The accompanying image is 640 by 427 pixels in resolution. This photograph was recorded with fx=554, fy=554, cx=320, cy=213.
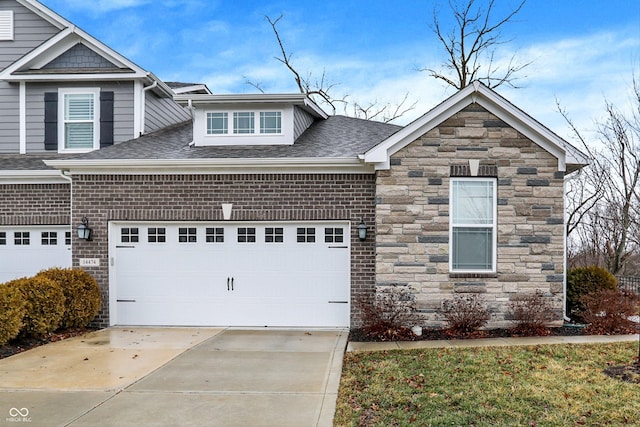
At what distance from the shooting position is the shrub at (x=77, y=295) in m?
10.4

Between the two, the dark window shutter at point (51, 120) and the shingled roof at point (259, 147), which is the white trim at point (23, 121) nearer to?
the dark window shutter at point (51, 120)

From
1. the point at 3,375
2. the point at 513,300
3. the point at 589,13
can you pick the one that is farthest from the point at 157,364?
the point at 589,13

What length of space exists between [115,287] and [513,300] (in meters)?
7.90

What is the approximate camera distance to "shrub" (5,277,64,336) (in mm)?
9602

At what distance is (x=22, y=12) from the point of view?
14273 mm

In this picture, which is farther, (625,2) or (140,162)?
(625,2)

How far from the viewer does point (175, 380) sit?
718 cm

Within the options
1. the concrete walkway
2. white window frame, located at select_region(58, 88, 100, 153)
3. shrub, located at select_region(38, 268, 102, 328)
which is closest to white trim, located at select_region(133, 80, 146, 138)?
white window frame, located at select_region(58, 88, 100, 153)

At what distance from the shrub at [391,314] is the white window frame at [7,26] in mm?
11438

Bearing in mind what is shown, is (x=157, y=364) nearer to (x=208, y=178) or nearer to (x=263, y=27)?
(x=208, y=178)

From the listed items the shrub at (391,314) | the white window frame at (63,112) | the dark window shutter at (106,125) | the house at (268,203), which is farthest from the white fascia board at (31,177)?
the shrub at (391,314)

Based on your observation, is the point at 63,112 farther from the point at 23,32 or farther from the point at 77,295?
the point at 77,295

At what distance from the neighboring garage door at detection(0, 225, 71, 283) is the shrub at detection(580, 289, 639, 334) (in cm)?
1075

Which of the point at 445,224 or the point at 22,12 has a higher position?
the point at 22,12
